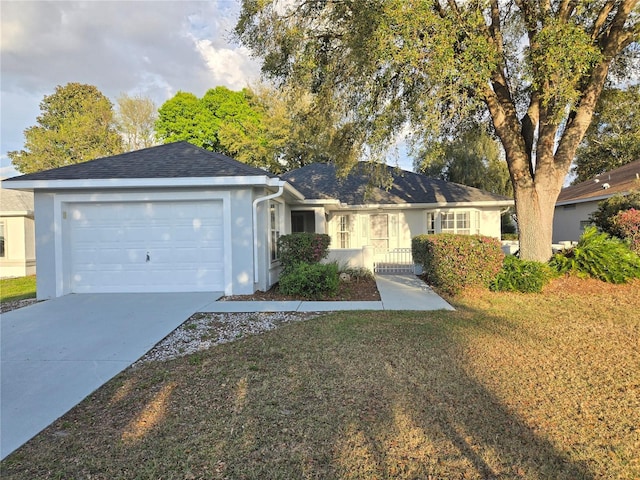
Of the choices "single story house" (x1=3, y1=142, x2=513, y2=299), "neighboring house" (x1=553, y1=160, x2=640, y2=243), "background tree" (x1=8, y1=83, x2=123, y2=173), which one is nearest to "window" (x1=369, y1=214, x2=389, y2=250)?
"single story house" (x1=3, y1=142, x2=513, y2=299)

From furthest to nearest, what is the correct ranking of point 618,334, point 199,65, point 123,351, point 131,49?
point 199,65 < point 131,49 < point 618,334 < point 123,351

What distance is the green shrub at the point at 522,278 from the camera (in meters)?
8.68

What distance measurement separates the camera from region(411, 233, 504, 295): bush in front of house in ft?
28.3

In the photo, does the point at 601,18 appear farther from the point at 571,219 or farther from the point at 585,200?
the point at 571,219

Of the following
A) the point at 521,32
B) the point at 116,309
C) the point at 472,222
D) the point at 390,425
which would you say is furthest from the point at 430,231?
the point at 390,425

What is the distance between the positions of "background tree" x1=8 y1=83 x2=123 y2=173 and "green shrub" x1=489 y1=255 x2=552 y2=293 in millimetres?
28268

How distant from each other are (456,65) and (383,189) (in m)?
9.62

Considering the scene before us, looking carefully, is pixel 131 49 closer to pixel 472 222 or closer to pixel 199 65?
pixel 199 65

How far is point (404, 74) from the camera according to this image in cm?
772

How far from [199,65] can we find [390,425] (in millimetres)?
21199

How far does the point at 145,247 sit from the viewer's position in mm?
9094

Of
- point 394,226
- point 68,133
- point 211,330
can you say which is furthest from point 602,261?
point 68,133

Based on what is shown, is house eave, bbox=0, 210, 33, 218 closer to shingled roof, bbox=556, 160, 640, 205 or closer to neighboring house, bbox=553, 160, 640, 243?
neighboring house, bbox=553, 160, 640, 243

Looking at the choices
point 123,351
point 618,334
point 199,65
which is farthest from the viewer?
point 199,65
